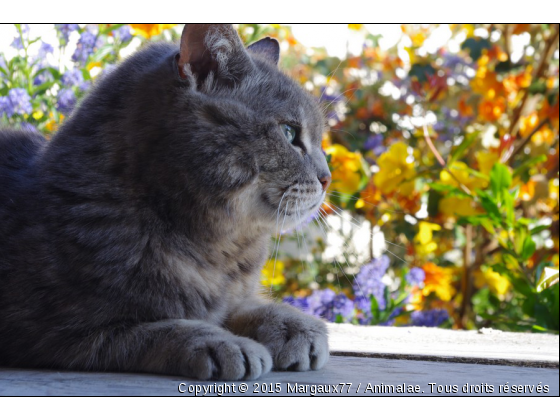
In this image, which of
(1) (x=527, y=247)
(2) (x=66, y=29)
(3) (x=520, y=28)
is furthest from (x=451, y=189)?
(2) (x=66, y=29)

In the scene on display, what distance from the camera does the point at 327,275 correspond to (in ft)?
9.64

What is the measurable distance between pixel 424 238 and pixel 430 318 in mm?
291

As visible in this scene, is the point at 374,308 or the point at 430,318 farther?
the point at 430,318

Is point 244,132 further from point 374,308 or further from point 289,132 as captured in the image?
point 374,308

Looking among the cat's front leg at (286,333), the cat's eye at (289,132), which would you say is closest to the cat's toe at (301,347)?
the cat's front leg at (286,333)

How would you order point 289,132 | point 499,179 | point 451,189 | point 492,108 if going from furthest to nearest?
1. point 492,108
2. point 451,189
3. point 499,179
4. point 289,132

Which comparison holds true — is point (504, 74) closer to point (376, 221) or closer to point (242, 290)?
point (376, 221)

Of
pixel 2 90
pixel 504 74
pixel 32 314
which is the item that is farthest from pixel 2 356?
pixel 504 74

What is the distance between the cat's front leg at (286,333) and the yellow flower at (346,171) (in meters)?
0.92

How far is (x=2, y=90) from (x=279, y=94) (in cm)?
111

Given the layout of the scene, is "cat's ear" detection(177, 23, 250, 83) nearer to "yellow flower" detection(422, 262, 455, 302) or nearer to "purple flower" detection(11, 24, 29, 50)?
"purple flower" detection(11, 24, 29, 50)

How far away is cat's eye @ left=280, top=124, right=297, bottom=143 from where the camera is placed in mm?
1260

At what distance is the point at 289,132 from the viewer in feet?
4.18

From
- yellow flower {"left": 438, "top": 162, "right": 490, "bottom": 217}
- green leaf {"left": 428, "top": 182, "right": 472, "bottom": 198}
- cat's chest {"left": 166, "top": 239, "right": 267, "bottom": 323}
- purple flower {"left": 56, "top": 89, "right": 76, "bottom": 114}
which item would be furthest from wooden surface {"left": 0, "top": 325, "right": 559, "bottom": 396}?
purple flower {"left": 56, "top": 89, "right": 76, "bottom": 114}
